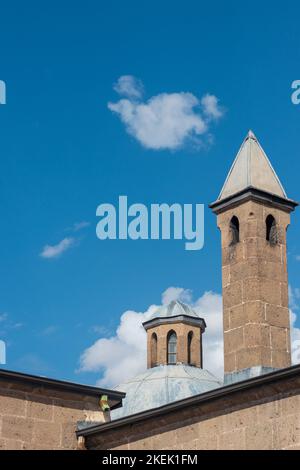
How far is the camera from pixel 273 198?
19625mm

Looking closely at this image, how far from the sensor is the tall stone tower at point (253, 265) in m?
18.5

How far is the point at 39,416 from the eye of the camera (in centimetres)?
1266

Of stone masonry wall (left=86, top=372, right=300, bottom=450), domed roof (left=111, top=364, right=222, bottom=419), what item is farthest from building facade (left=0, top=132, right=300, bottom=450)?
domed roof (left=111, top=364, right=222, bottom=419)

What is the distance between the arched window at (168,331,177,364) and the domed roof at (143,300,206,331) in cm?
72

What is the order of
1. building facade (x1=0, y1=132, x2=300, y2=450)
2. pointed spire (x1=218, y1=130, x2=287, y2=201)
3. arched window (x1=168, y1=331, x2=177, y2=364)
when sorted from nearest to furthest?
1. building facade (x1=0, y1=132, x2=300, y2=450)
2. pointed spire (x1=218, y1=130, x2=287, y2=201)
3. arched window (x1=168, y1=331, x2=177, y2=364)

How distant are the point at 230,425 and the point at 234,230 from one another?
9.09 metres

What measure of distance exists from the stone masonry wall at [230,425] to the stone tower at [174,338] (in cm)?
3026

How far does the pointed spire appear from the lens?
19.5m

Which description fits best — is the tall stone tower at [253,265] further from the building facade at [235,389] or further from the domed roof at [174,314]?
the domed roof at [174,314]

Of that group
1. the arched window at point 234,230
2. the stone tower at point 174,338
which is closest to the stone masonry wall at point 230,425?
the arched window at point 234,230

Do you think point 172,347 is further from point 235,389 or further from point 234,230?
point 235,389

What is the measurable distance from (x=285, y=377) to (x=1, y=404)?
412 cm

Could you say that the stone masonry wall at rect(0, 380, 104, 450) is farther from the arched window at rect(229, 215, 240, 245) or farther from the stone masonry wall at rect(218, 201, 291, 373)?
the arched window at rect(229, 215, 240, 245)
